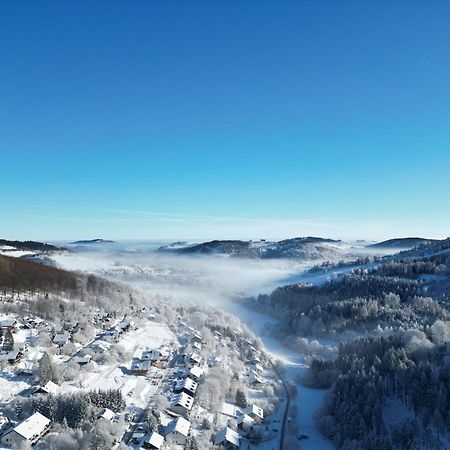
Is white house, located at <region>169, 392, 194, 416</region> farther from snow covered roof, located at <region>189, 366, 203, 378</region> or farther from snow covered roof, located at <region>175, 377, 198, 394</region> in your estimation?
snow covered roof, located at <region>189, 366, 203, 378</region>

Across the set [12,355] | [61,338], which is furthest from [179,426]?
[61,338]

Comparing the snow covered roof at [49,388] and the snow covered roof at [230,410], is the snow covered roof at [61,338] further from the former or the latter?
the snow covered roof at [230,410]

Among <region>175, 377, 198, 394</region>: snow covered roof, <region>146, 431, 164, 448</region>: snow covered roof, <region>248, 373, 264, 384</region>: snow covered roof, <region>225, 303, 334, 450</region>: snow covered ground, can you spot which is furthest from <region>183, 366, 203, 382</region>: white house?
<region>146, 431, 164, 448</region>: snow covered roof

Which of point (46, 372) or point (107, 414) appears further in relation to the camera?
point (46, 372)

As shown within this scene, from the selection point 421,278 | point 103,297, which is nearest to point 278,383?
point 103,297

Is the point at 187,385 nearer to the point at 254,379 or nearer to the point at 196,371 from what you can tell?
the point at 196,371

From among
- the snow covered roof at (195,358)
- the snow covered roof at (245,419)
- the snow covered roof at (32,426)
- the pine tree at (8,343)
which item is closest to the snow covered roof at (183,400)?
the snow covered roof at (245,419)
